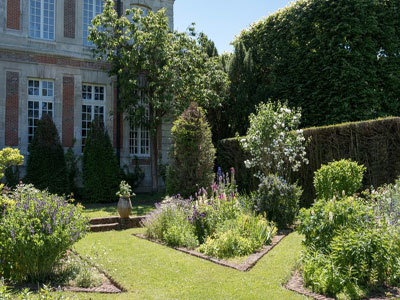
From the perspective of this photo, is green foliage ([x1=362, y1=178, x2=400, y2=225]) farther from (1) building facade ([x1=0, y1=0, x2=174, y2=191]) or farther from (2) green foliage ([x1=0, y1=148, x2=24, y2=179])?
(1) building facade ([x1=0, y1=0, x2=174, y2=191])

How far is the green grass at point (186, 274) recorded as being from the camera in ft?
14.1

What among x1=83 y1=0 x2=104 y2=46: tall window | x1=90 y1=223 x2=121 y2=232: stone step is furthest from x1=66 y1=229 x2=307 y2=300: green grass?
x1=83 y1=0 x2=104 y2=46: tall window

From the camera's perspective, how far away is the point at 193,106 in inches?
407

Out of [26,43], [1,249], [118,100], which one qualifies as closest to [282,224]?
[1,249]

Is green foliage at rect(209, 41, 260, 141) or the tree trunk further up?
green foliage at rect(209, 41, 260, 141)

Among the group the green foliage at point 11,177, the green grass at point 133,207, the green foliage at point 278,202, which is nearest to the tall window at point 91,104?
the green foliage at point 11,177

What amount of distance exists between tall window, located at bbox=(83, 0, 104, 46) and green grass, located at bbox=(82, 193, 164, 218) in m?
6.96

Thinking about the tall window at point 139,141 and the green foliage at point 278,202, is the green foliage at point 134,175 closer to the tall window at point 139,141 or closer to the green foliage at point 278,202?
the tall window at point 139,141

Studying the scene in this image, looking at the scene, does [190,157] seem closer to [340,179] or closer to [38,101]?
[340,179]

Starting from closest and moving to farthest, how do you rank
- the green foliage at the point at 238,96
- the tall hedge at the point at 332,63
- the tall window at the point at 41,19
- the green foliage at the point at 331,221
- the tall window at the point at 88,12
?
the green foliage at the point at 331,221
the tall hedge at the point at 332,63
the tall window at the point at 41,19
the tall window at the point at 88,12
the green foliage at the point at 238,96

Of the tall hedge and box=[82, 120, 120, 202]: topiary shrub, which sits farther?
the tall hedge

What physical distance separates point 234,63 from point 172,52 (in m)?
3.57

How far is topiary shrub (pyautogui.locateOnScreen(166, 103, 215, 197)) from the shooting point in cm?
997

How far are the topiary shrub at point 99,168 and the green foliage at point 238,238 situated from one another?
23.2ft
